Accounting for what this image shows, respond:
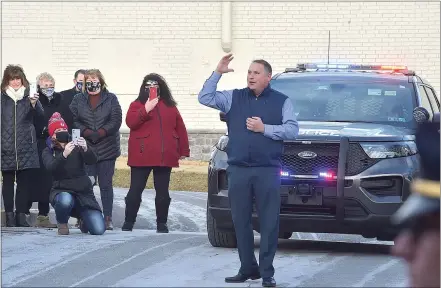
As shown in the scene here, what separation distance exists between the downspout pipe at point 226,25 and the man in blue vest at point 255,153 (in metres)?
16.8

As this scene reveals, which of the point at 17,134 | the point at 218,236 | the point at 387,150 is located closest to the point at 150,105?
the point at 17,134

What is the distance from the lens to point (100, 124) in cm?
1400

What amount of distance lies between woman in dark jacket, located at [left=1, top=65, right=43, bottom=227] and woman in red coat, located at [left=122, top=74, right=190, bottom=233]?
1.23 meters

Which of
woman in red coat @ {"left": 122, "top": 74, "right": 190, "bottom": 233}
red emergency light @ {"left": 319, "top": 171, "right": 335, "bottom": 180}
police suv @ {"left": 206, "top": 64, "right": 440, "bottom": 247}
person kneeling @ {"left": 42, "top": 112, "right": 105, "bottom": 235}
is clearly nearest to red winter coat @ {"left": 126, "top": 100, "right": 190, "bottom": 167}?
woman in red coat @ {"left": 122, "top": 74, "right": 190, "bottom": 233}

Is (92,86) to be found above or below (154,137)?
above

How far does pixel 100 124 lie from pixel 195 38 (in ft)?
41.8

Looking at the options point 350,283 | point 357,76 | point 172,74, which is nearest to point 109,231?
point 357,76

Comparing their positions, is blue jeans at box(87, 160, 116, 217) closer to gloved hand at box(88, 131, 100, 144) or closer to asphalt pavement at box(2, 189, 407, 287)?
gloved hand at box(88, 131, 100, 144)

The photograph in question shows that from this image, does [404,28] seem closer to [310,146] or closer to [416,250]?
[310,146]

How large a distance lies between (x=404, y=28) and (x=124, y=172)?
6833 millimetres

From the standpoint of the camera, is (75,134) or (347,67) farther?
(75,134)

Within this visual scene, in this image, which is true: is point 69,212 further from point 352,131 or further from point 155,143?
point 352,131

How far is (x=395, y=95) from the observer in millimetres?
11992

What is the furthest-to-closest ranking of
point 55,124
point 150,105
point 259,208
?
point 150,105, point 55,124, point 259,208
